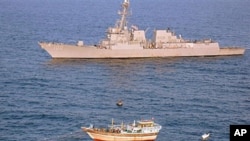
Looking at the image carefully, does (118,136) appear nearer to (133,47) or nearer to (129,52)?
(129,52)

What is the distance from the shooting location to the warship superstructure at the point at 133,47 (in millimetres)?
135000

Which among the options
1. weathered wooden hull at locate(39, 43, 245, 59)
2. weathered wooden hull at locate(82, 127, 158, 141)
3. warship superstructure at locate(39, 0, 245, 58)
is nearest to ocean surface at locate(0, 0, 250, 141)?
weathered wooden hull at locate(39, 43, 245, 59)

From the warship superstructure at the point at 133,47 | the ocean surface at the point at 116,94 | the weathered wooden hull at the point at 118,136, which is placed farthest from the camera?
the warship superstructure at the point at 133,47

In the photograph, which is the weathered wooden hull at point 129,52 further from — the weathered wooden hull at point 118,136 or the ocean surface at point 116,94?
the weathered wooden hull at point 118,136

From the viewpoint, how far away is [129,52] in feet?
455

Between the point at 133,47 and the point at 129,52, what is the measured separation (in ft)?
4.43

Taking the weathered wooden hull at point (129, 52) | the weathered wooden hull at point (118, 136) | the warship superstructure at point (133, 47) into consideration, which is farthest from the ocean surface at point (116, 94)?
the weathered wooden hull at point (118, 136)

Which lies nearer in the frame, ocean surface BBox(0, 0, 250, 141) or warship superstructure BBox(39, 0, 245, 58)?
ocean surface BBox(0, 0, 250, 141)

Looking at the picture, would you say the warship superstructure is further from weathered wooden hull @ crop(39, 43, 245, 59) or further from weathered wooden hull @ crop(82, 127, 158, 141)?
weathered wooden hull @ crop(82, 127, 158, 141)

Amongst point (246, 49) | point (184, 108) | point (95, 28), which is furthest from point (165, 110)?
point (95, 28)

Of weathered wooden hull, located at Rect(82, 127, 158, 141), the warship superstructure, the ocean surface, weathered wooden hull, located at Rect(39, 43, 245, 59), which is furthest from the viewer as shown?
the warship superstructure

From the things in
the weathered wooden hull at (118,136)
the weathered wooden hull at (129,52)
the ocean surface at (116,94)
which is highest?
the weathered wooden hull at (129,52)

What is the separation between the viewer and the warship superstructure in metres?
135

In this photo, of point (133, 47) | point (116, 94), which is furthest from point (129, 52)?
point (116, 94)
